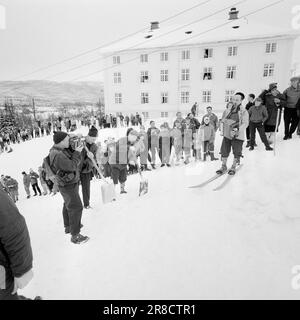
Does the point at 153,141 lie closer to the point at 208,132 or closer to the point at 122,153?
the point at 208,132

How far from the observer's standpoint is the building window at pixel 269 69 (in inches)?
1150

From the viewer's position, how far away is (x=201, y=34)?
31703 mm

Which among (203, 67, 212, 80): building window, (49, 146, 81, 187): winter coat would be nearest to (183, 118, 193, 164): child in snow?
(49, 146, 81, 187): winter coat

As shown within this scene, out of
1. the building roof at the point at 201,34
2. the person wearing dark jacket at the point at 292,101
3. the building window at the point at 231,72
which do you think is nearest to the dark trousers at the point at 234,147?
the person wearing dark jacket at the point at 292,101

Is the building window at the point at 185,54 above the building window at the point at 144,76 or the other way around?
above

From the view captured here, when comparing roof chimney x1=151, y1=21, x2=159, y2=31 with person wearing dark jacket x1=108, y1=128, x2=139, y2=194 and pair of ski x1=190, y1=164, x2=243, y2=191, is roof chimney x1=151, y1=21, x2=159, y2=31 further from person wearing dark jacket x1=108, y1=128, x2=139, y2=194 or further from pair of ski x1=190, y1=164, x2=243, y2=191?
pair of ski x1=190, y1=164, x2=243, y2=191

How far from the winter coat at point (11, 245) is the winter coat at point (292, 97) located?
25.9 feet

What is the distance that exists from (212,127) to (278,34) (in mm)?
26064

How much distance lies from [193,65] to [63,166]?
31.4m

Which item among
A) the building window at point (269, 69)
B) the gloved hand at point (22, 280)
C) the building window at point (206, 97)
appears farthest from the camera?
the building window at point (206, 97)

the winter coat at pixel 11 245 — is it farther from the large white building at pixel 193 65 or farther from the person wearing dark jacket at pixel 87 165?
the large white building at pixel 193 65

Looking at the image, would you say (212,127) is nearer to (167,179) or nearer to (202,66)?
(167,179)

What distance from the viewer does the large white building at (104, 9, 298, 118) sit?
28953 mm
